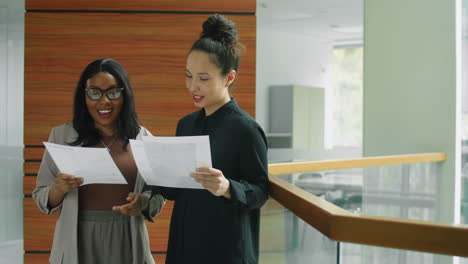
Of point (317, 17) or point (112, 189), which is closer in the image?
point (112, 189)

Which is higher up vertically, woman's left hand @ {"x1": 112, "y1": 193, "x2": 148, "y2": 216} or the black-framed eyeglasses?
the black-framed eyeglasses

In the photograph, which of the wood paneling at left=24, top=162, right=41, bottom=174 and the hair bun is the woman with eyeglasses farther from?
the wood paneling at left=24, top=162, right=41, bottom=174

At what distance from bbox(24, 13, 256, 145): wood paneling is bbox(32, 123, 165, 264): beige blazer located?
151 cm

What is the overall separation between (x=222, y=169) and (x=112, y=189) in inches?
21.1

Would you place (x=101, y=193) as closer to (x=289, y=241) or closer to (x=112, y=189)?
(x=112, y=189)

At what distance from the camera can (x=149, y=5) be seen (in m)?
3.64

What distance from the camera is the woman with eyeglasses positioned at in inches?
78.6

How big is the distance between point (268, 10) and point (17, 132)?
3220mm

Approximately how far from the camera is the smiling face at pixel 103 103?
2.06m

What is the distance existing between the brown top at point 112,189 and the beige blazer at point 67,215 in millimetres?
53

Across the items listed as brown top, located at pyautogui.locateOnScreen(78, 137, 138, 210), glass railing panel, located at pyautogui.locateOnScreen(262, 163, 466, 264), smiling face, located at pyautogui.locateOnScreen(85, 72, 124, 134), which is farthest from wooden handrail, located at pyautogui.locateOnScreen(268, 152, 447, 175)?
smiling face, located at pyautogui.locateOnScreen(85, 72, 124, 134)

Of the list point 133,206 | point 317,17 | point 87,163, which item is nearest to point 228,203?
point 133,206

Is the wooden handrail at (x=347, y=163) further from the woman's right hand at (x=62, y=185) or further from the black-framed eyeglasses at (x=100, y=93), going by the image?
the woman's right hand at (x=62, y=185)

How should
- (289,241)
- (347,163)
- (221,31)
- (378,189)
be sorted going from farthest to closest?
1. (378,189)
2. (347,163)
3. (289,241)
4. (221,31)
